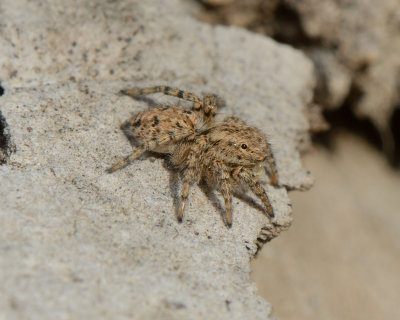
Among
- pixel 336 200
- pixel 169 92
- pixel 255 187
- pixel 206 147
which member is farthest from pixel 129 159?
pixel 336 200

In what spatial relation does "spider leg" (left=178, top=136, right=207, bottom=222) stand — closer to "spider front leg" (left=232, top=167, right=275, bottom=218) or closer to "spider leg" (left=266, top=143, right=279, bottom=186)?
"spider front leg" (left=232, top=167, right=275, bottom=218)

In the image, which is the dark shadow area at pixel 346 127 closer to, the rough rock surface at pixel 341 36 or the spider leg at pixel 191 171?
the rough rock surface at pixel 341 36

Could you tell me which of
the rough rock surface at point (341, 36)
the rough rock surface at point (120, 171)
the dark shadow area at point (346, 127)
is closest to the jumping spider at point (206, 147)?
the rough rock surface at point (120, 171)

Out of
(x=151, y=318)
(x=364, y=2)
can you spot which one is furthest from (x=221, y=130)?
(x=364, y=2)

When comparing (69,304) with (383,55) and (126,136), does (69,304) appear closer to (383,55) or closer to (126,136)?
(126,136)

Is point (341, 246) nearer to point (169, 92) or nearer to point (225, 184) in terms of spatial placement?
point (225, 184)

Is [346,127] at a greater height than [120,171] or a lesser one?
lesser
